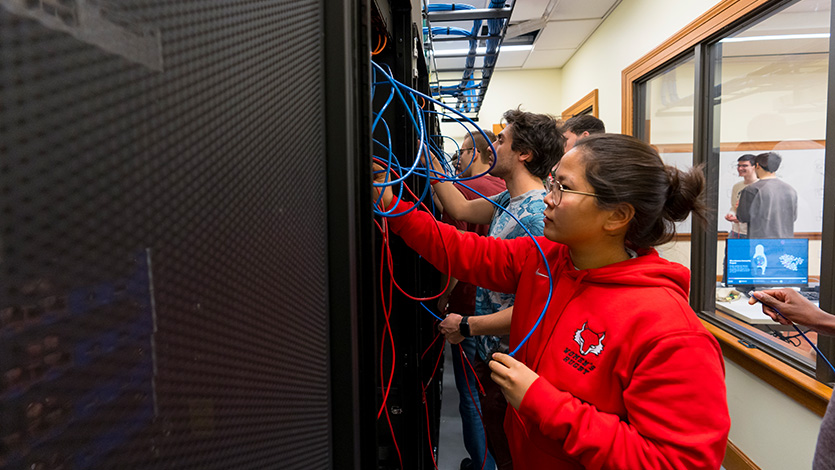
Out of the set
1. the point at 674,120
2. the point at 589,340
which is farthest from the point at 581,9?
the point at 589,340

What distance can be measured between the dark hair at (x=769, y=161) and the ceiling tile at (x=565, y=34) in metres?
2.36

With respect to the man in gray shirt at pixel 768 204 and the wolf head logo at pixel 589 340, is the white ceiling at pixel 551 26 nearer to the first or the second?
the man in gray shirt at pixel 768 204

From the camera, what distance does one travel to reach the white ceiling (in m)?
3.72

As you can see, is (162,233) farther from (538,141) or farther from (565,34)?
(565,34)

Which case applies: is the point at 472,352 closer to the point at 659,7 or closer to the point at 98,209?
the point at 98,209

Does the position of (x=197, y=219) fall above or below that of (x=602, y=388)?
above

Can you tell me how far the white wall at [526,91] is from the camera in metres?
5.99

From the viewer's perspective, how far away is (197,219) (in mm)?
277

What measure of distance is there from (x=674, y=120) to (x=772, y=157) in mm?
958

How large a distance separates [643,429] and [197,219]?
2.69ft

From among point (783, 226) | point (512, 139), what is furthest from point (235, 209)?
point (783, 226)

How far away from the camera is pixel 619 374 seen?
2.78 ft

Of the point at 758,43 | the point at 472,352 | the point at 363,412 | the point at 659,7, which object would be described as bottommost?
the point at 472,352

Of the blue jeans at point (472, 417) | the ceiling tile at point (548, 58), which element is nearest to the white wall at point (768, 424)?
the blue jeans at point (472, 417)
